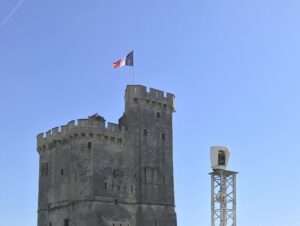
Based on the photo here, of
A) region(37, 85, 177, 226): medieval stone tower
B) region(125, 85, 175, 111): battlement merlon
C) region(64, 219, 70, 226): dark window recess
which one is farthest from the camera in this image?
region(125, 85, 175, 111): battlement merlon

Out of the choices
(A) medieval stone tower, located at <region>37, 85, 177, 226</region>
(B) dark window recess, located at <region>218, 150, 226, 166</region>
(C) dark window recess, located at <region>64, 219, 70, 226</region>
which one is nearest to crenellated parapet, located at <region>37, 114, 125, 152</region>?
(A) medieval stone tower, located at <region>37, 85, 177, 226</region>

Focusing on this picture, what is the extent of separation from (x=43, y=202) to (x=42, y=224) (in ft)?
7.64

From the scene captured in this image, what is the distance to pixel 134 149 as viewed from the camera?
73.8m

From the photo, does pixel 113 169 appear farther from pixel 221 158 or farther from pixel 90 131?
pixel 221 158

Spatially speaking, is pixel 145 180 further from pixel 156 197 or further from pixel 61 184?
pixel 61 184

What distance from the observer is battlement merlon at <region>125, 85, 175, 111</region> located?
75.0m

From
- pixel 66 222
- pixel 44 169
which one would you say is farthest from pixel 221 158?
pixel 44 169

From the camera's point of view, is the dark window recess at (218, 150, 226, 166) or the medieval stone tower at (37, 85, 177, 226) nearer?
the dark window recess at (218, 150, 226, 166)

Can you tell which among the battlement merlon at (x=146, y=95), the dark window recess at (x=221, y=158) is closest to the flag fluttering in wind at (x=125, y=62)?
the battlement merlon at (x=146, y=95)

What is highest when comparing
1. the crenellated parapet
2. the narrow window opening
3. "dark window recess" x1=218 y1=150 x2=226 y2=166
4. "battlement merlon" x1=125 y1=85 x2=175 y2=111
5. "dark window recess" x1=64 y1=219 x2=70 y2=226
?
"battlement merlon" x1=125 y1=85 x2=175 y2=111

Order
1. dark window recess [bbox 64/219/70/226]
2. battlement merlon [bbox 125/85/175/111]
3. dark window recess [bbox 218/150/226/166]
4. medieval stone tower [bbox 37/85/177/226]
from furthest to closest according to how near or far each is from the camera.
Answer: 1. battlement merlon [bbox 125/85/175/111]
2. dark window recess [bbox 64/219/70/226]
3. medieval stone tower [bbox 37/85/177/226]
4. dark window recess [bbox 218/150/226/166]

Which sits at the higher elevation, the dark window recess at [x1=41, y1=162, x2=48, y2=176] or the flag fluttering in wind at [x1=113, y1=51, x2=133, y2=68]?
the flag fluttering in wind at [x1=113, y1=51, x2=133, y2=68]

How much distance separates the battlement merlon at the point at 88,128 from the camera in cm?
7150

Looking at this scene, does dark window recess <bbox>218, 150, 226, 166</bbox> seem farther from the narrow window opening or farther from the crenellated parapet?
the narrow window opening
